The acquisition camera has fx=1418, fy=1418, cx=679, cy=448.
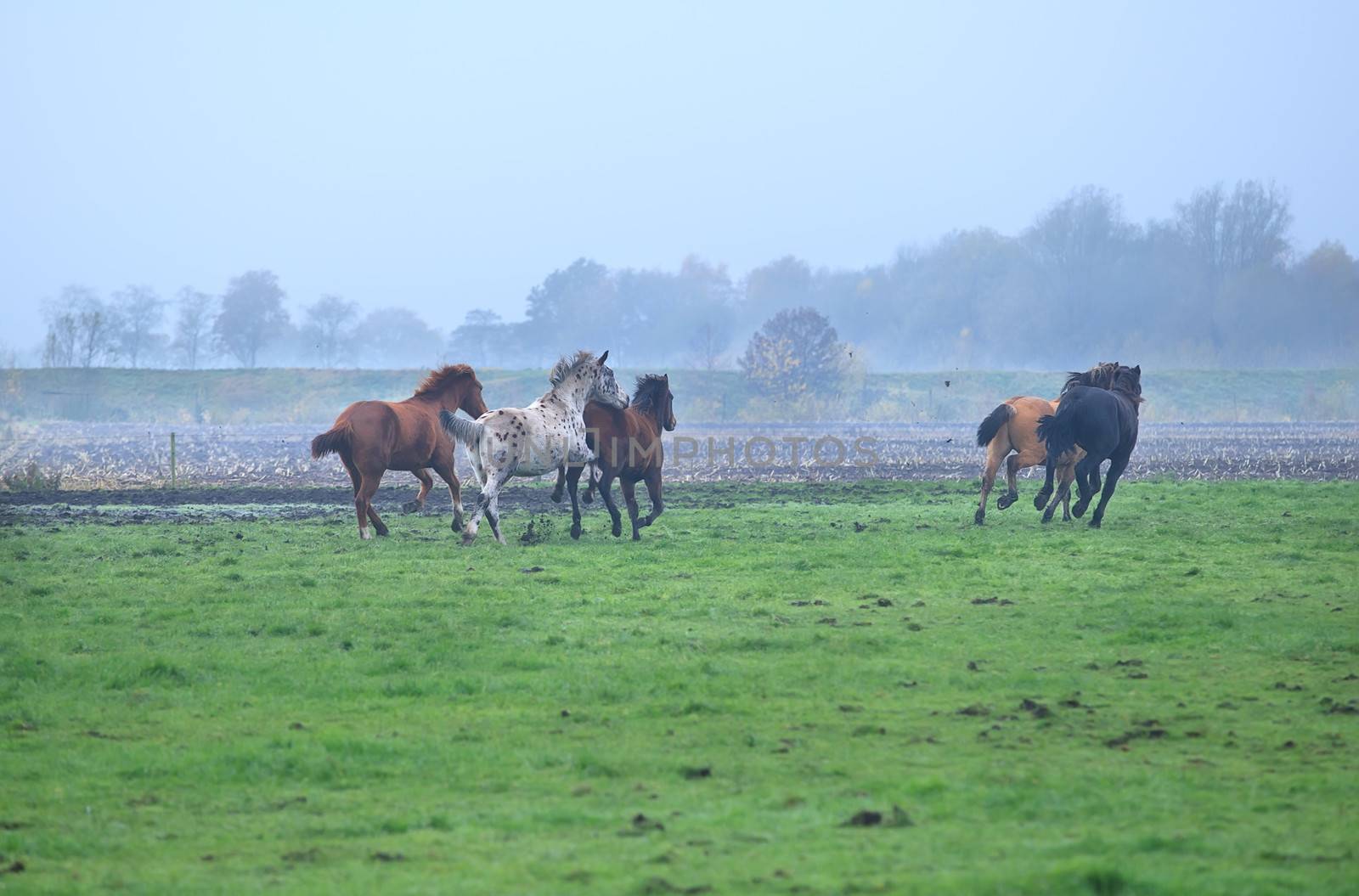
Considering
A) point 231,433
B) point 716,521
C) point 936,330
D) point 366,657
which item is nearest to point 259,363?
point 936,330

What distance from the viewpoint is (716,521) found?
2094 cm

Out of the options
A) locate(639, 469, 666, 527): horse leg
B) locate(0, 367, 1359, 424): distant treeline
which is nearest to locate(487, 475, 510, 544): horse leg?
locate(639, 469, 666, 527): horse leg

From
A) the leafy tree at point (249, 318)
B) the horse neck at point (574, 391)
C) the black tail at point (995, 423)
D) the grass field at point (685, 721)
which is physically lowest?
the grass field at point (685, 721)

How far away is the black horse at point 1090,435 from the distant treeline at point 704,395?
46072 millimetres

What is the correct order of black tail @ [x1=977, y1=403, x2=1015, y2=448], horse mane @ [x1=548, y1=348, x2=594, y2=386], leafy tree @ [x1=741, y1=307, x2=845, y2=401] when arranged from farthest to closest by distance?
leafy tree @ [x1=741, y1=307, x2=845, y2=401], black tail @ [x1=977, y1=403, x2=1015, y2=448], horse mane @ [x1=548, y1=348, x2=594, y2=386]

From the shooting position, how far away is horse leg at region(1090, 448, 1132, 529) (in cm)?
1975

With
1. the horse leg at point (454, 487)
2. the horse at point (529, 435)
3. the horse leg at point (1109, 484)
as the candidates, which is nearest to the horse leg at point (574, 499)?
the horse at point (529, 435)

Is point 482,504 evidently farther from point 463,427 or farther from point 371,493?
point 371,493

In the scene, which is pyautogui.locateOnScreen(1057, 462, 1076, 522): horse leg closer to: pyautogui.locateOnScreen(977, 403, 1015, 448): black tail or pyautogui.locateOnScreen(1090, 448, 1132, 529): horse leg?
pyautogui.locateOnScreen(1090, 448, 1132, 529): horse leg

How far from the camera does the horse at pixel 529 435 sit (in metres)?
17.8

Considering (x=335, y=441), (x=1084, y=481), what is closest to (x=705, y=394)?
(x=1084, y=481)

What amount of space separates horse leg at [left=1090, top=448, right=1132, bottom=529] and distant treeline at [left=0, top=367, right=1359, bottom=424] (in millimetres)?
45902

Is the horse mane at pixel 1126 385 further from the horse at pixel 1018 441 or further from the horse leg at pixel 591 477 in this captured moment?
the horse leg at pixel 591 477

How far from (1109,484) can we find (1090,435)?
0.95 metres
